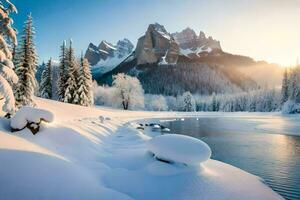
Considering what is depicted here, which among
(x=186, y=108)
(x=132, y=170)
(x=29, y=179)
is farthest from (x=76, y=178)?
(x=186, y=108)

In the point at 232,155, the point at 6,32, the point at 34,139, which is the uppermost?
the point at 6,32

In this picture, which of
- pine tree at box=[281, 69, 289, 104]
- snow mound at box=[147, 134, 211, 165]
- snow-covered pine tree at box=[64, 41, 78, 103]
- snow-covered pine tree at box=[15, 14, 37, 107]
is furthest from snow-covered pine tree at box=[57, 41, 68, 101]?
pine tree at box=[281, 69, 289, 104]

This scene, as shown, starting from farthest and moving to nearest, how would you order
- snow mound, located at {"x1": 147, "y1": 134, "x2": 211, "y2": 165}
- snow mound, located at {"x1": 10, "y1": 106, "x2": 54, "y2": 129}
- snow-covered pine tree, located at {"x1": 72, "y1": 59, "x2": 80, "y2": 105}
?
1. snow-covered pine tree, located at {"x1": 72, "y1": 59, "x2": 80, "y2": 105}
2. snow mound, located at {"x1": 10, "y1": 106, "x2": 54, "y2": 129}
3. snow mound, located at {"x1": 147, "y1": 134, "x2": 211, "y2": 165}

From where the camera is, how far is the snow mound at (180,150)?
13.0 m

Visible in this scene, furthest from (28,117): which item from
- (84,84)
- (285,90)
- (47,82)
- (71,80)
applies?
(285,90)

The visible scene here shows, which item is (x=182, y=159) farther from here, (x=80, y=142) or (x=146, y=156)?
(x=80, y=142)

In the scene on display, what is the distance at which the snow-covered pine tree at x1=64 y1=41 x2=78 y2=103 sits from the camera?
58.6 metres

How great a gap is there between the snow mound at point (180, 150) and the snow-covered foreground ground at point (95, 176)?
1.36 ft

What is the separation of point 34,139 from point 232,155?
1453cm

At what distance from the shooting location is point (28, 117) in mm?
15102

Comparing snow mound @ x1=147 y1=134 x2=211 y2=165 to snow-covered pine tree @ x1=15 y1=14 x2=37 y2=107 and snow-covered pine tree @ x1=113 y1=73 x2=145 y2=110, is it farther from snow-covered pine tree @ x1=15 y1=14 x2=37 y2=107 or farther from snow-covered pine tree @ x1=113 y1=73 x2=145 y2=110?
snow-covered pine tree @ x1=113 y1=73 x2=145 y2=110

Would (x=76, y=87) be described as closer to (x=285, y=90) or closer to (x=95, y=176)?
(x=95, y=176)

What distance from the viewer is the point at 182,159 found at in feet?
42.5

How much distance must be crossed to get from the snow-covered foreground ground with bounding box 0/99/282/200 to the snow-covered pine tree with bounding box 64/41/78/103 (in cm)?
4339
